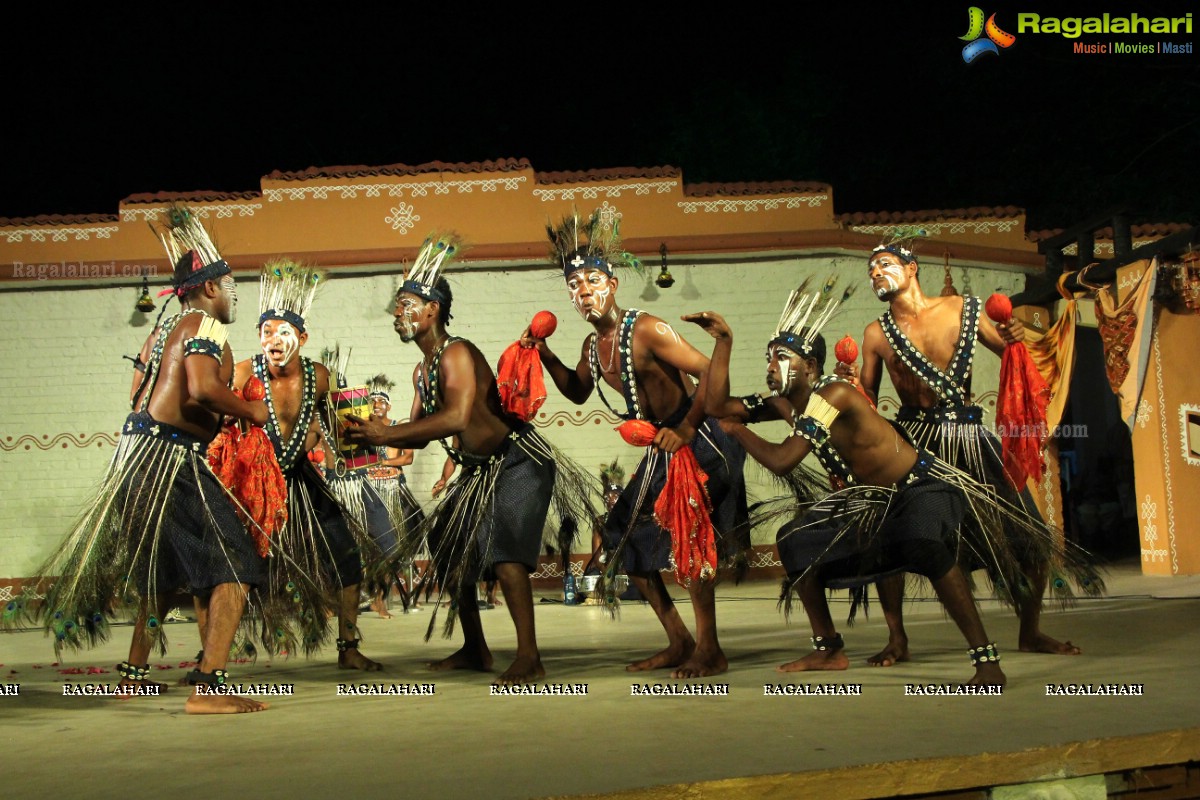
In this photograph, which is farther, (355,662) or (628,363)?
(355,662)

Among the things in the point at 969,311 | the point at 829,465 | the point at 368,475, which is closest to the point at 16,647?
the point at 368,475

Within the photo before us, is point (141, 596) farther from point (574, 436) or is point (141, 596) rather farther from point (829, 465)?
point (574, 436)

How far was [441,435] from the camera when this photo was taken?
15.0ft

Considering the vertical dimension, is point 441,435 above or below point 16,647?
above

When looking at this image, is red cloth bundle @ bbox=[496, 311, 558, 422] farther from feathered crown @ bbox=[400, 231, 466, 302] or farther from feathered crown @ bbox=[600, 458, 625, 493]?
feathered crown @ bbox=[600, 458, 625, 493]

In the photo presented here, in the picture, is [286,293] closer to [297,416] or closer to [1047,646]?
[297,416]

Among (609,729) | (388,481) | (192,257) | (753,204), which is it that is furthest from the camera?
(753,204)

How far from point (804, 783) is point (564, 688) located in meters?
1.57

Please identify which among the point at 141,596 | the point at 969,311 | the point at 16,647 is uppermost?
the point at 969,311

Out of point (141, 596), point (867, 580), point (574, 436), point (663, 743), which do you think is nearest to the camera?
point (663, 743)

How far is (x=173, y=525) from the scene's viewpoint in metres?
4.05

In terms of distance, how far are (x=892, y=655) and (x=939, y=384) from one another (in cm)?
99

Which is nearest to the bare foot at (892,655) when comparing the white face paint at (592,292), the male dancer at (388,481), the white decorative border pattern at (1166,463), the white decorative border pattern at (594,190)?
the white face paint at (592,292)

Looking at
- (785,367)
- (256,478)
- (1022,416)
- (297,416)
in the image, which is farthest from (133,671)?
(1022,416)
